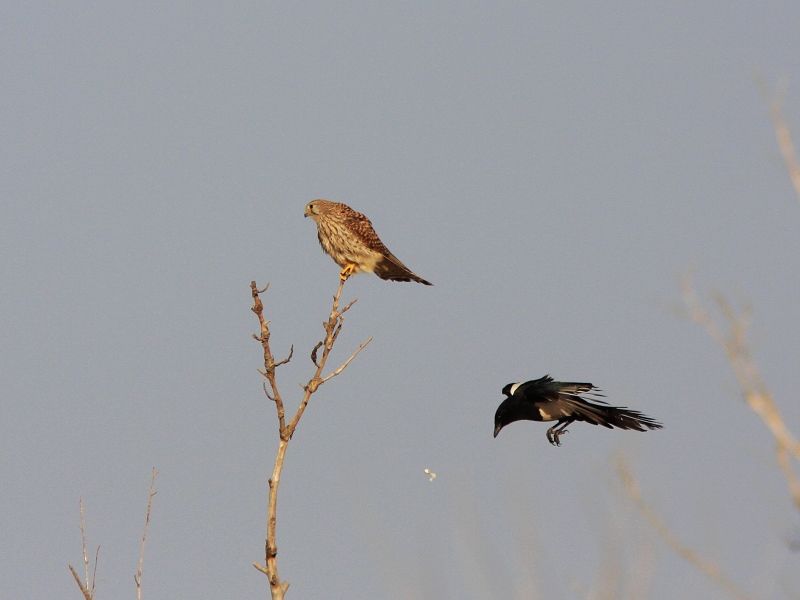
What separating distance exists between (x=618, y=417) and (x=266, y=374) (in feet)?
5.77

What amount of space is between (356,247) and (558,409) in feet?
16.8

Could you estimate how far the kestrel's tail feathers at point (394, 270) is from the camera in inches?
399

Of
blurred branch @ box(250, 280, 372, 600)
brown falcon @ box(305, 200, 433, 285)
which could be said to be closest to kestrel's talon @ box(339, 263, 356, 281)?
brown falcon @ box(305, 200, 433, 285)

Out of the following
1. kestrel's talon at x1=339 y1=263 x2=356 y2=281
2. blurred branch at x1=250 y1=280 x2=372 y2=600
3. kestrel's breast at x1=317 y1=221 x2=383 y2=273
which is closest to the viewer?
blurred branch at x1=250 y1=280 x2=372 y2=600

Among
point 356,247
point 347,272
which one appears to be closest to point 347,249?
point 356,247

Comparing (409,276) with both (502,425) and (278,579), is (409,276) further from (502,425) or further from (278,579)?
(278,579)

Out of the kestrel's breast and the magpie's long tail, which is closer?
the magpie's long tail

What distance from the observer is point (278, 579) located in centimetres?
457

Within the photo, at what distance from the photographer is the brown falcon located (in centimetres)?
998

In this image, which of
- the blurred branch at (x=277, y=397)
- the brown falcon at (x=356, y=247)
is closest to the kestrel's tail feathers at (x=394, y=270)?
the brown falcon at (x=356, y=247)

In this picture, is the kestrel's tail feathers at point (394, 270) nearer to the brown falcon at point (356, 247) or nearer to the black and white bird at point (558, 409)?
the brown falcon at point (356, 247)

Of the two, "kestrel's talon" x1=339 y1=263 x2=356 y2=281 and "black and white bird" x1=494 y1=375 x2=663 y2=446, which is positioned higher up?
"kestrel's talon" x1=339 y1=263 x2=356 y2=281

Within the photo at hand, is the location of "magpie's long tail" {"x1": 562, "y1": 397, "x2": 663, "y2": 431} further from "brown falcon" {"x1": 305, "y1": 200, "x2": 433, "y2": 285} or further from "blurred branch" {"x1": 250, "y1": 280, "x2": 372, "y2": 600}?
"brown falcon" {"x1": 305, "y1": 200, "x2": 433, "y2": 285}

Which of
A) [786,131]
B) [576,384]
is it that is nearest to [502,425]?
[576,384]
